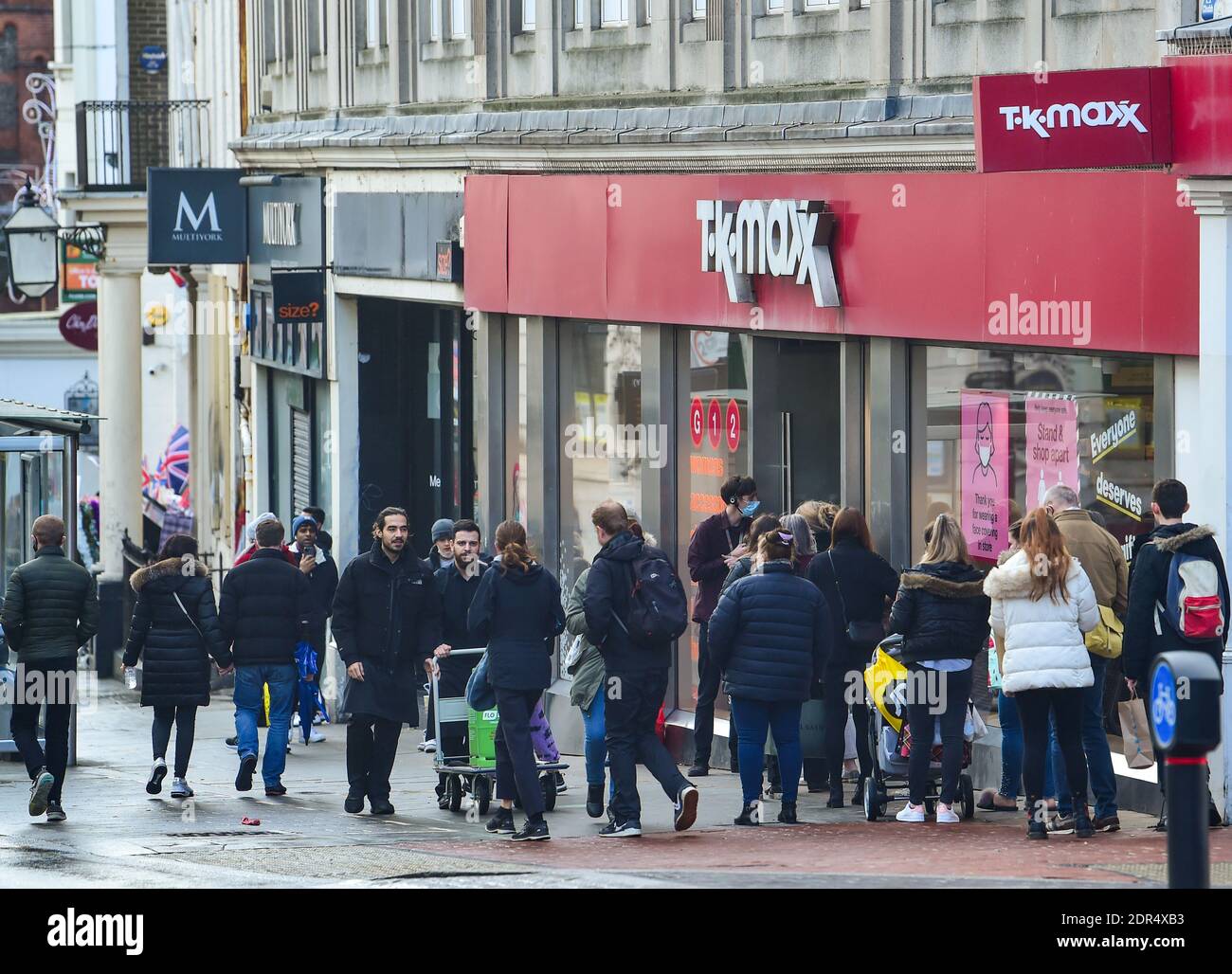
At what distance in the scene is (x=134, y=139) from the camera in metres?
31.8

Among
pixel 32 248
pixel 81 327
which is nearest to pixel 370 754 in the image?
pixel 32 248

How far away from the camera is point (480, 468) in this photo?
19.7 meters

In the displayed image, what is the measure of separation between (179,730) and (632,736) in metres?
3.64

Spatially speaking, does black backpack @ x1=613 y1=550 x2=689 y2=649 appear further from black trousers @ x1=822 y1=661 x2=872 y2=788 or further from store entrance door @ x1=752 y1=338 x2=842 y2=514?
store entrance door @ x1=752 y1=338 x2=842 y2=514

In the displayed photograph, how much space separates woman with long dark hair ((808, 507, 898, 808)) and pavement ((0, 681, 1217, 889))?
643 mm

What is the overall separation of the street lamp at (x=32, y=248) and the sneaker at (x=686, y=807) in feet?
55.2

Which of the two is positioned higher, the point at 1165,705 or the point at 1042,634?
the point at 1165,705

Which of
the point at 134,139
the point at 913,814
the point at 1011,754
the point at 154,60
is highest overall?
the point at 154,60

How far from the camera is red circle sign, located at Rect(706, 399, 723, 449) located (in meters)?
16.2

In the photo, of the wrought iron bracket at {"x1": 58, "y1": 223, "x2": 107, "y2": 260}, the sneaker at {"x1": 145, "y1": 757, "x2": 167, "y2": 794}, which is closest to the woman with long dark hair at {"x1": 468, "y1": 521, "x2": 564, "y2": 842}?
the sneaker at {"x1": 145, "y1": 757, "x2": 167, "y2": 794}

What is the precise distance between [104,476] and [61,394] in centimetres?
2805
